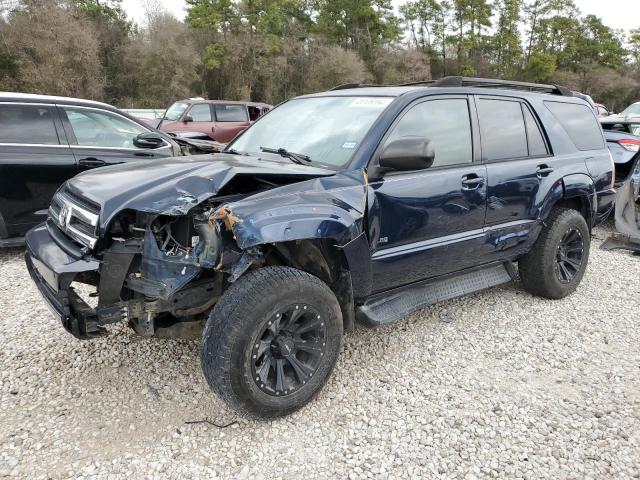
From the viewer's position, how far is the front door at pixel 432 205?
3043 millimetres

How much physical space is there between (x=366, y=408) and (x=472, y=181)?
1758 millimetres

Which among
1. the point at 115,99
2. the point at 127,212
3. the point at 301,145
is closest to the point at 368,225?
the point at 301,145

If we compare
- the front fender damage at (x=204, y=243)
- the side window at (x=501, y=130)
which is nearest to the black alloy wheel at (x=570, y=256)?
the side window at (x=501, y=130)

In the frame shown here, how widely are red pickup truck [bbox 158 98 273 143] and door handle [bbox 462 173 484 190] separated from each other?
31.3 feet

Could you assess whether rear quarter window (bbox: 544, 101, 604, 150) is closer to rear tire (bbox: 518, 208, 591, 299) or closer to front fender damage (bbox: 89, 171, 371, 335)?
rear tire (bbox: 518, 208, 591, 299)

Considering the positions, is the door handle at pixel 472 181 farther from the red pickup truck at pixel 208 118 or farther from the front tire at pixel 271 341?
the red pickup truck at pixel 208 118

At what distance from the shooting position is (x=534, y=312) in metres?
4.14

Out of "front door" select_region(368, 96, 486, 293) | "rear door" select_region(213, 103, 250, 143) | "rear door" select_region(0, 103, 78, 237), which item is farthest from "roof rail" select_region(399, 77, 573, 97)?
"rear door" select_region(213, 103, 250, 143)

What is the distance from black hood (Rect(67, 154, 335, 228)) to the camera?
2.38 meters

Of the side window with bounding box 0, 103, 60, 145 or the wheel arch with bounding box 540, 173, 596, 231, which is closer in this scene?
the wheel arch with bounding box 540, 173, 596, 231

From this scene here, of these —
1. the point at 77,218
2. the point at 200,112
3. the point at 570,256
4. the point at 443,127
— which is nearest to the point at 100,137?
the point at 77,218

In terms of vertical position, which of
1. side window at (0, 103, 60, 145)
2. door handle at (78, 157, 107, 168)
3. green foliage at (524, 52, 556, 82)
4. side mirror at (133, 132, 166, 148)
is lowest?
door handle at (78, 157, 107, 168)

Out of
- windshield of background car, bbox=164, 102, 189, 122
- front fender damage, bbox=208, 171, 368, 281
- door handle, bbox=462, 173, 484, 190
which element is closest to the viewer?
front fender damage, bbox=208, 171, 368, 281

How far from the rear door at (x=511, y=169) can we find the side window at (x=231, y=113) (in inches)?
399
